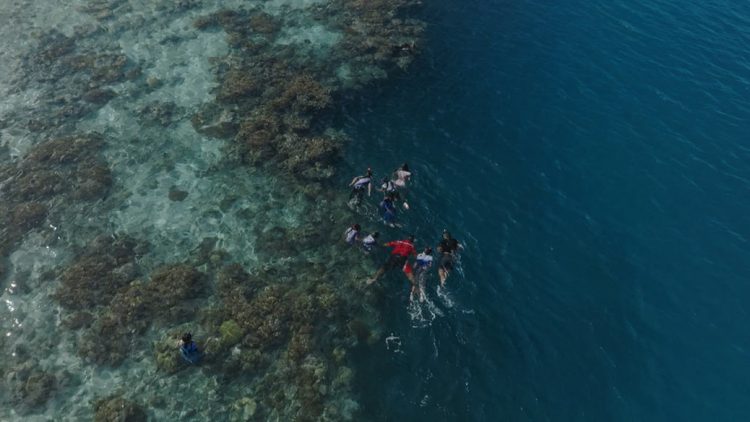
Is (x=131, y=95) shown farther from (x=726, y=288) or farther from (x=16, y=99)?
(x=726, y=288)

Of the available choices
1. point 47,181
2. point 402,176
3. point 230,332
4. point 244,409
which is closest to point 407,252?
point 402,176

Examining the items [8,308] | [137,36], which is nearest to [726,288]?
[8,308]

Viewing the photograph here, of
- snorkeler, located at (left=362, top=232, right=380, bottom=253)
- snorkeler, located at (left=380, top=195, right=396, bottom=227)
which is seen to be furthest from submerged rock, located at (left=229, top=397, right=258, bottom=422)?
snorkeler, located at (left=380, top=195, right=396, bottom=227)

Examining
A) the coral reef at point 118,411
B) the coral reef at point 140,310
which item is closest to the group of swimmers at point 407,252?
the coral reef at point 140,310

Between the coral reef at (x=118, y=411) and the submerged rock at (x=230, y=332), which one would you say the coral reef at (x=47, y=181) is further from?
the submerged rock at (x=230, y=332)

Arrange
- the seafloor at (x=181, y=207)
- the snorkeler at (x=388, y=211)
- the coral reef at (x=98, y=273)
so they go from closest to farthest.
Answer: the seafloor at (x=181, y=207), the coral reef at (x=98, y=273), the snorkeler at (x=388, y=211)

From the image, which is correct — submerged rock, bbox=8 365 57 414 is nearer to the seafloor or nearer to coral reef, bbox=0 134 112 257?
the seafloor
